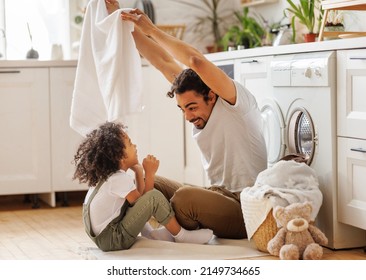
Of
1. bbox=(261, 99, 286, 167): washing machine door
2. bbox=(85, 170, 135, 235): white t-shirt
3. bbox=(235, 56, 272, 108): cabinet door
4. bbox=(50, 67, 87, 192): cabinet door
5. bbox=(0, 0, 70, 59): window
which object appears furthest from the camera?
bbox=(0, 0, 70, 59): window

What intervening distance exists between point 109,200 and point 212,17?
261 centimetres

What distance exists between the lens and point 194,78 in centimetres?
330

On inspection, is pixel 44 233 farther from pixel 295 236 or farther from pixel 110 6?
pixel 295 236

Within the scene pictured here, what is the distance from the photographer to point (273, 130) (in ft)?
12.0

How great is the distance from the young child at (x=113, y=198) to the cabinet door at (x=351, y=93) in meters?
0.80

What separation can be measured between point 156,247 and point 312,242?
2.08 ft

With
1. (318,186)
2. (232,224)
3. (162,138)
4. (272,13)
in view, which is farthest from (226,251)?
(272,13)

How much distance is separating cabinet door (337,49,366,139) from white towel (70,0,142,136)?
2.86 feet

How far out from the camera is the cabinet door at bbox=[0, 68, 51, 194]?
4.59 m

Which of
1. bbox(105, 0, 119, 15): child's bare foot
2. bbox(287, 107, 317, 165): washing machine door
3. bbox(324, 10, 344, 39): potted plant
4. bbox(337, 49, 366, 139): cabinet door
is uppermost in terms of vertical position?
bbox(105, 0, 119, 15): child's bare foot

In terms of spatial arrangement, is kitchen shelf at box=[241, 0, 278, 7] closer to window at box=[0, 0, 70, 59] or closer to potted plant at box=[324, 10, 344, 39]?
potted plant at box=[324, 10, 344, 39]

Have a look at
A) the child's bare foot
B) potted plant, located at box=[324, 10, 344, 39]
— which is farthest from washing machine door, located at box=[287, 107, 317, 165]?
the child's bare foot

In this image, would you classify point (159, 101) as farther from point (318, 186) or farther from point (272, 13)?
point (318, 186)

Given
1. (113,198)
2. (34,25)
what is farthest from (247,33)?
(113,198)
